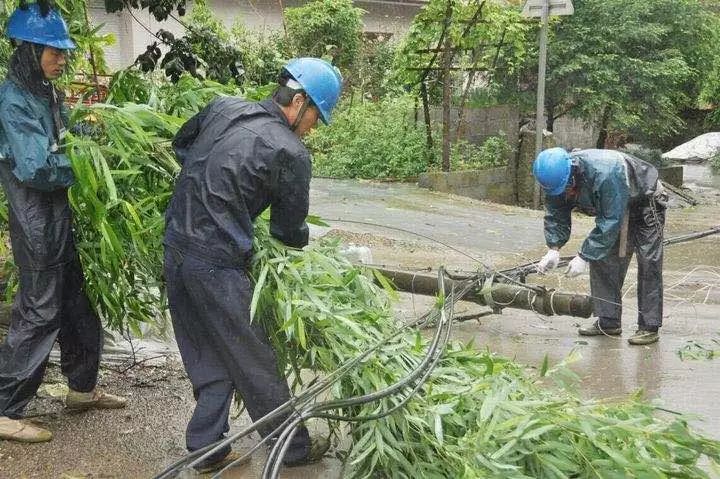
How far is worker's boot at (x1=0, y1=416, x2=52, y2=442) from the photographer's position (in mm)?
4383

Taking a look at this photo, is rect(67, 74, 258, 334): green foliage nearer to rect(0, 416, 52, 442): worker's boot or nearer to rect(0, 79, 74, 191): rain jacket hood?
rect(0, 79, 74, 191): rain jacket hood

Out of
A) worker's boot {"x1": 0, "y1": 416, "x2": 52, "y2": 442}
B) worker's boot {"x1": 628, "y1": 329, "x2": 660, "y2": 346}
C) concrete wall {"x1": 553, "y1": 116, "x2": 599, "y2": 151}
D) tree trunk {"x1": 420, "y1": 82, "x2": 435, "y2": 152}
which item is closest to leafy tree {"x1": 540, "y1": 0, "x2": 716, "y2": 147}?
concrete wall {"x1": 553, "y1": 116, "x2": 599, "y2": 151}

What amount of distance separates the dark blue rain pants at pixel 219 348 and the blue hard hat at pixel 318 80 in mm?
856

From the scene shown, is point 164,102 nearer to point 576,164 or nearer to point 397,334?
point 397,334

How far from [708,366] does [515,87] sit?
11544 mm

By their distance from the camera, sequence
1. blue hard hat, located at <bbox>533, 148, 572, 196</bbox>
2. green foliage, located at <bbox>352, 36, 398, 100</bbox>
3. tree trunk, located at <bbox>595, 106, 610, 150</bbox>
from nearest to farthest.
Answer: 1. blue hard hat, located at <bbox>533, 148, 572, 196</bbox>
2. tree trunk, located at <bbox>595, 106, 610, 150</bbox>
3. green foliage, located at <bbox>352, 36, 398, 100</bbox>

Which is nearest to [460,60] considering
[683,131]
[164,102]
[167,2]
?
[167,2]

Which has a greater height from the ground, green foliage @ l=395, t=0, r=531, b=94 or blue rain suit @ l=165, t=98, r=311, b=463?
green foliage @ l=395, t=0, r=531, b=94

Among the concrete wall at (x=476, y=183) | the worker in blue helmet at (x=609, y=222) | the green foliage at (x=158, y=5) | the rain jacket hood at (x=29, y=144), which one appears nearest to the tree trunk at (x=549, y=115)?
the concrete wall at (x=476, y=183)

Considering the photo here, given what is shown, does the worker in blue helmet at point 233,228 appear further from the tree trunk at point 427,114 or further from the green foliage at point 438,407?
the tree trunk at point 427,114

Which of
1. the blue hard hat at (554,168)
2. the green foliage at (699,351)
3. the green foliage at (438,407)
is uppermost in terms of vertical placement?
the blue hard hat at (554,168)

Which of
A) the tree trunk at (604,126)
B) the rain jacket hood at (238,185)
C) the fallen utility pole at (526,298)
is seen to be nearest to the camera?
the rain jacket hood at (238,185)

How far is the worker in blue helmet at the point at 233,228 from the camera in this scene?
391 cm

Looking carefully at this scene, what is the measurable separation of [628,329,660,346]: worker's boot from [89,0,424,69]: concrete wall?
31.4 ft
